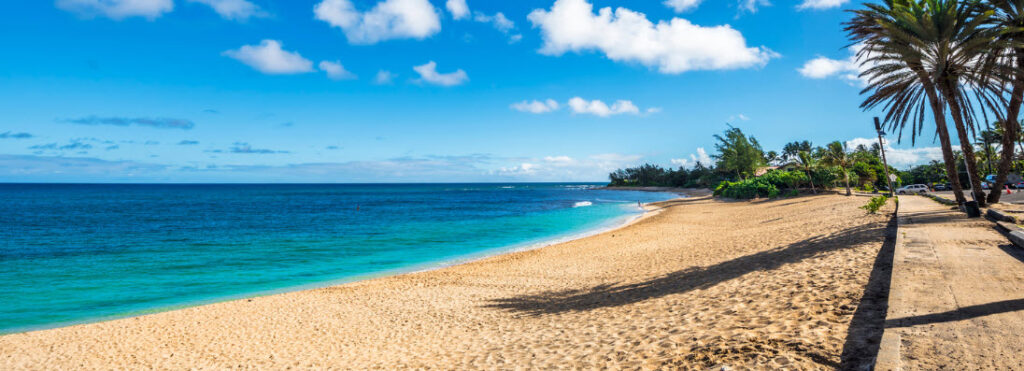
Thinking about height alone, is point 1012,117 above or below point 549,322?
above

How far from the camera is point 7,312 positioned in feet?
45.4

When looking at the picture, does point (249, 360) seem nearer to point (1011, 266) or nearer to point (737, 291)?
point (737, 291)

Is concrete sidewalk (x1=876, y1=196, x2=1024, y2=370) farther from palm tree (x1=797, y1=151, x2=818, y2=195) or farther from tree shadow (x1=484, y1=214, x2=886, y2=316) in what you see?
palm tree (x1=797, y1=151, x2=818, y2=195)

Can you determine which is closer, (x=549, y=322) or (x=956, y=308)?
(x=956, y=308)

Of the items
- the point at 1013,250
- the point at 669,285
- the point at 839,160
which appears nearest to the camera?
the point at 1013,250

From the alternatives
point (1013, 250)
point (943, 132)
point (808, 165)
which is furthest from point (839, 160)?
point (1013, 250)

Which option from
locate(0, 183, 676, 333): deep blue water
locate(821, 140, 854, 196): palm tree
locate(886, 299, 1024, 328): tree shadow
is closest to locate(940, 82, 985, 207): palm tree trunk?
locate(886, 299, 1024, 328): tree shadow

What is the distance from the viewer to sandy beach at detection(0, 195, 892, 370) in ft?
20.4

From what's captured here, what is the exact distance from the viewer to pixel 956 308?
544cm

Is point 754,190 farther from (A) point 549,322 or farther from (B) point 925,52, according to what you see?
(A) point 549,322

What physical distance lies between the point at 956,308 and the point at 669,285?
6.22m

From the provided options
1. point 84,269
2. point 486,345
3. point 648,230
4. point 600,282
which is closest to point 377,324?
point 486,345

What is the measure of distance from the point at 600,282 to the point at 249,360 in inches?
374

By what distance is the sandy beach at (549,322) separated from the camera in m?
6.20
